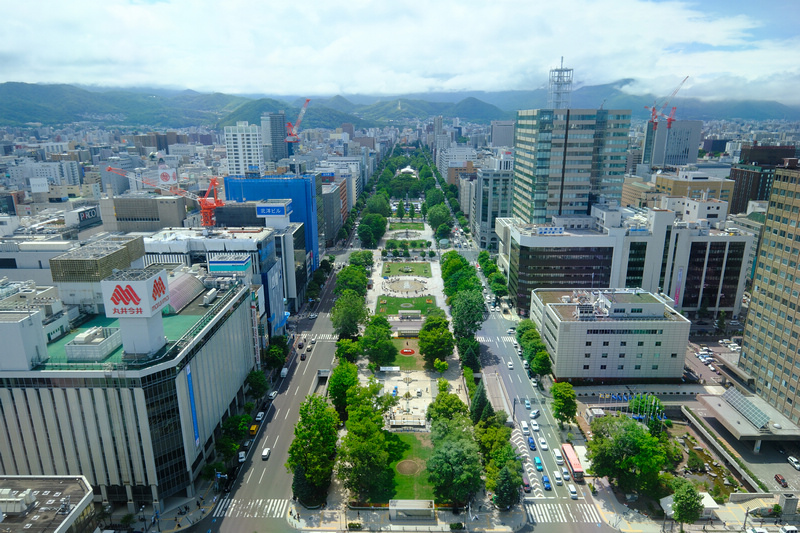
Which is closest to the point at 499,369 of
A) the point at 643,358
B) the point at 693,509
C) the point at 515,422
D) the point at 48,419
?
the point at 515,422

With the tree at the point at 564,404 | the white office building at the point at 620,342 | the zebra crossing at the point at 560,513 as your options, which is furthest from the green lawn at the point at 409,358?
the zebra crossing at the point at 560,513

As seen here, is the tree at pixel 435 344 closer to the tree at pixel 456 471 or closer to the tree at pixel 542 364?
the tree at pixel 542 364

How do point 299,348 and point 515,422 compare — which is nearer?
point 515,422

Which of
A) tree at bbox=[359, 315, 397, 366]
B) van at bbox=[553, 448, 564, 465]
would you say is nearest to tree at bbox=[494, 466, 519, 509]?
van at bbox=[553, 448, 564, 465]

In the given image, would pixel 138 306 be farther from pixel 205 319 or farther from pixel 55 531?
pixel 55 531

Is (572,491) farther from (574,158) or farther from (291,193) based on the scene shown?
(291,193)

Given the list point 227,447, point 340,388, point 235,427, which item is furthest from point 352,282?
point 227,447
